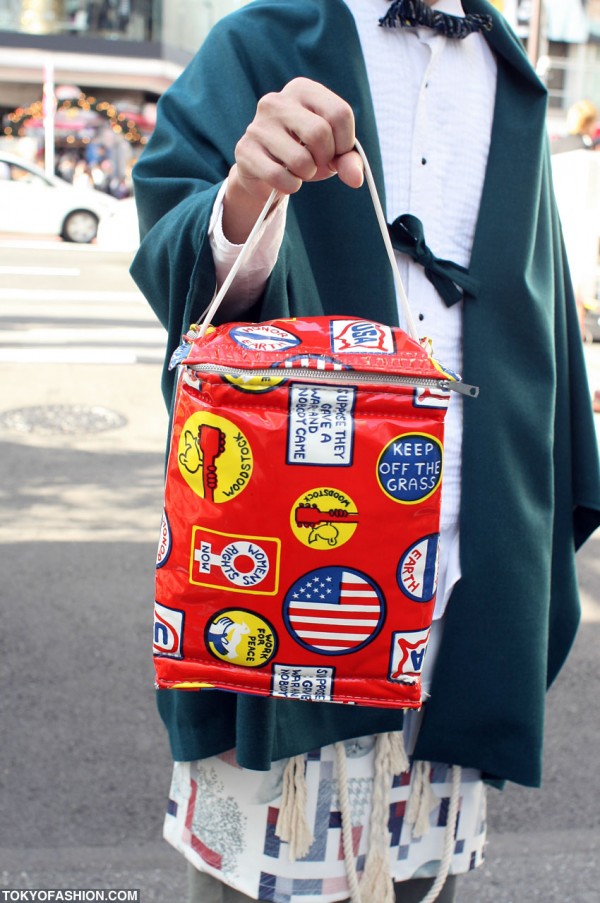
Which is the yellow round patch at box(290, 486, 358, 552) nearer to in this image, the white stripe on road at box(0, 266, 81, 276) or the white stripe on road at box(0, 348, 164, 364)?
the white stripe on road at box(0, 348, 164, 364)

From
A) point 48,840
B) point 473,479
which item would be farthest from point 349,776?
point 48,840

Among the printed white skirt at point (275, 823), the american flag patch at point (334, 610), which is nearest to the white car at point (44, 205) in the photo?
the printed white skirt at point (275, 823)

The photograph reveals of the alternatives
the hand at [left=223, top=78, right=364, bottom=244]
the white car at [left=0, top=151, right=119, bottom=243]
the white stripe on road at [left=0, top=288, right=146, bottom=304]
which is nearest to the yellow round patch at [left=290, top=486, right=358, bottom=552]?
the hand at [left=223, top=78, right=364, bottom=244]

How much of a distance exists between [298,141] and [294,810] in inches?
36.3

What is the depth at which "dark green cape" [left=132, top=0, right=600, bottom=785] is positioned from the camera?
4.39ft

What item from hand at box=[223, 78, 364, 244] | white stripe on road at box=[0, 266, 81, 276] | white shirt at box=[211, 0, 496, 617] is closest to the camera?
hand at box=[223, 78, 364, 244]

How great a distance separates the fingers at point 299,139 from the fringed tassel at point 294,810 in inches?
32.0

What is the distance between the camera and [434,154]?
4.78 ft

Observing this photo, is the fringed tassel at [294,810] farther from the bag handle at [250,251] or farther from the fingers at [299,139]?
the fingers at [299,139]

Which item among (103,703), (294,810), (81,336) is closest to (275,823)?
(294,810)

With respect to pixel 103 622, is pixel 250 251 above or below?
above

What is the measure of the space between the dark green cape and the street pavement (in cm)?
135

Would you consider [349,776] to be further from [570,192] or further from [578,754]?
[570,192]

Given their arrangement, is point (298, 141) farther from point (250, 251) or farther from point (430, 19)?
point (430, 19)
